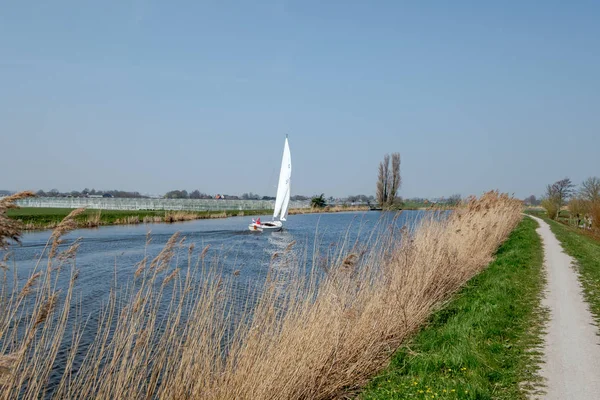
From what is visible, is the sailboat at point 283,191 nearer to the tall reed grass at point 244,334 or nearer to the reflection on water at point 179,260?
the reflection on water at point 179,260

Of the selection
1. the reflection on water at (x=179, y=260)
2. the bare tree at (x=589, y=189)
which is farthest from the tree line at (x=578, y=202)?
the reflection on water at (x=179, y=260)

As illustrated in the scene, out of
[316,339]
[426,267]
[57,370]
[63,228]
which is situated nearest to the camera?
[63,228]

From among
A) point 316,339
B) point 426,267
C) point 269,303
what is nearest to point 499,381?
point 316,339

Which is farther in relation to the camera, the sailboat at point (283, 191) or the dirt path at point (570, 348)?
the sailboat at point (283, 191)

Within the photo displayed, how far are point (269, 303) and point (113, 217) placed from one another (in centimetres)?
4015

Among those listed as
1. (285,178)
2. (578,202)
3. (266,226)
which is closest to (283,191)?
(285,178)

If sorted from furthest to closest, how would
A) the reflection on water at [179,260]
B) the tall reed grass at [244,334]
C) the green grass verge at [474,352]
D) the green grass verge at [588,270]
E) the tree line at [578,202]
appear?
1. the tree line at [578,202]
2. the green grass verge at [588,270]
3. the reflection on water at [179,260]
4. the green grass verge at [474,352]
5. the tall reed grass at [244,334]

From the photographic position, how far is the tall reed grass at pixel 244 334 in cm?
399

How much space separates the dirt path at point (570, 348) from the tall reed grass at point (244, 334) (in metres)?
1.85

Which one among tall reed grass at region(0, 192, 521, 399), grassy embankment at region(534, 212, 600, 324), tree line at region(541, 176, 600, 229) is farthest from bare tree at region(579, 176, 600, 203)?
tall reed grass at region(0, 192, 521, 399)

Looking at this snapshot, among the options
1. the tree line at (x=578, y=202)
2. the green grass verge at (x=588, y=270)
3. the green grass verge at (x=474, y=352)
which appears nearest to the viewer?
the green grass verge at (x=474, y=352)

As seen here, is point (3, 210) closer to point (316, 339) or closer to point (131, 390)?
point (131, 390)

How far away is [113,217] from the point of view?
42.2m

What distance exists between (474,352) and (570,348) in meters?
1.23
